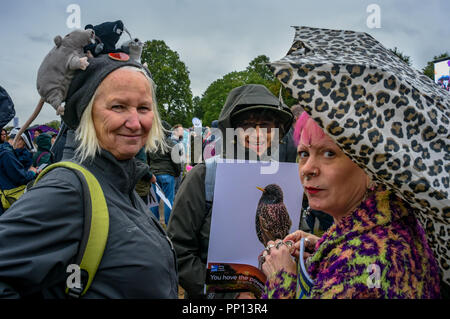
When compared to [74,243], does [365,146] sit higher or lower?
higher

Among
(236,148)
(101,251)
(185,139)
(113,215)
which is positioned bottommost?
(101,251)

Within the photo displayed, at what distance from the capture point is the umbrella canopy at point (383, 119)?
1035 millimetres

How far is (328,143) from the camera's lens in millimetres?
1319

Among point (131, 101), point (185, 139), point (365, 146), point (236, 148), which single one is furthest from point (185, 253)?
point (185, 139)

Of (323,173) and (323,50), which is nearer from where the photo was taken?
(323,50)

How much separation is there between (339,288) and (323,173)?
1.48 ft

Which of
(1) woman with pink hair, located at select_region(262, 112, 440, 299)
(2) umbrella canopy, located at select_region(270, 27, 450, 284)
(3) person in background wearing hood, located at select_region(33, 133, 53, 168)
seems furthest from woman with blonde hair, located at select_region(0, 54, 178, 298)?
(3) person in background wearing hood, located at select_region(33, 133, 53, 168)

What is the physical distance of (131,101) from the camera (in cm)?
166

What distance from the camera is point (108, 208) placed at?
1.42 metres

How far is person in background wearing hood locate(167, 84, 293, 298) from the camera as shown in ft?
6.91

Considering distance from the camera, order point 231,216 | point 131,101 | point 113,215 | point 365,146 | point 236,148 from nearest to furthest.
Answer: point 365,146 < point 113,215 < point 131,101 < point 231,216 < point 236,148

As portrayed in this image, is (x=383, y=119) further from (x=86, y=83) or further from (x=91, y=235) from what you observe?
(x=86, y=83)

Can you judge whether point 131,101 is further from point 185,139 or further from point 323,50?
point 185,139

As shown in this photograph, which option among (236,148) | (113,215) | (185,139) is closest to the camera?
(113,215)
